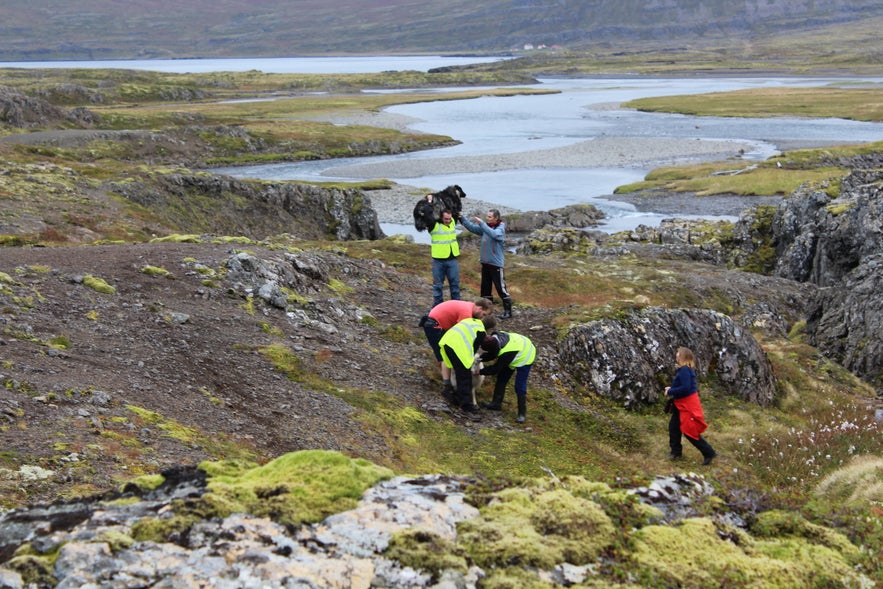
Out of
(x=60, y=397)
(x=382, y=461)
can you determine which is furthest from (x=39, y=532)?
(x=382, y=461)

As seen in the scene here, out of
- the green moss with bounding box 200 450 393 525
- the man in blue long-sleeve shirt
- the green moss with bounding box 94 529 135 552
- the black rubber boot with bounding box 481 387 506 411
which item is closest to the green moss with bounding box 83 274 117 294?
the man in blue long-sleeve shirt

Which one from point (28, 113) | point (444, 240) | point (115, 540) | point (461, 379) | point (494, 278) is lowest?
point (461, 379)

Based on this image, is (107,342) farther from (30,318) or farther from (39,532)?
(39,532)

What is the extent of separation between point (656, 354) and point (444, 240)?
793 centimetres

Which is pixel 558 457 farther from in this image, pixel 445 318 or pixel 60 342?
pixel 60 342

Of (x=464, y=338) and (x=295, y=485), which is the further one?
(x=464, y=338)

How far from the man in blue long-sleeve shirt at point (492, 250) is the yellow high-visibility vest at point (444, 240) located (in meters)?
0.53

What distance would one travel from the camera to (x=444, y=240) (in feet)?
74.7

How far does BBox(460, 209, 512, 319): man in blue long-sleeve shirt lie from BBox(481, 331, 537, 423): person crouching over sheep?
553 centimetres

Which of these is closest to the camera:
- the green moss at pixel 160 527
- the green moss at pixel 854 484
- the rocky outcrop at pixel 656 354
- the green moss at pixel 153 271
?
the green moss at pixel 160 527

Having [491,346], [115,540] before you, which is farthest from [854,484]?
[115,540]

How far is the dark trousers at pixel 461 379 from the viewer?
17.7 metres

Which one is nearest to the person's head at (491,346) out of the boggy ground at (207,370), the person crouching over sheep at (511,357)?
the person crouching over sheep at (511,357)

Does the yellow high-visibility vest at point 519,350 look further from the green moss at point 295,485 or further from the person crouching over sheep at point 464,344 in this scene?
the green moss at point 295,485
